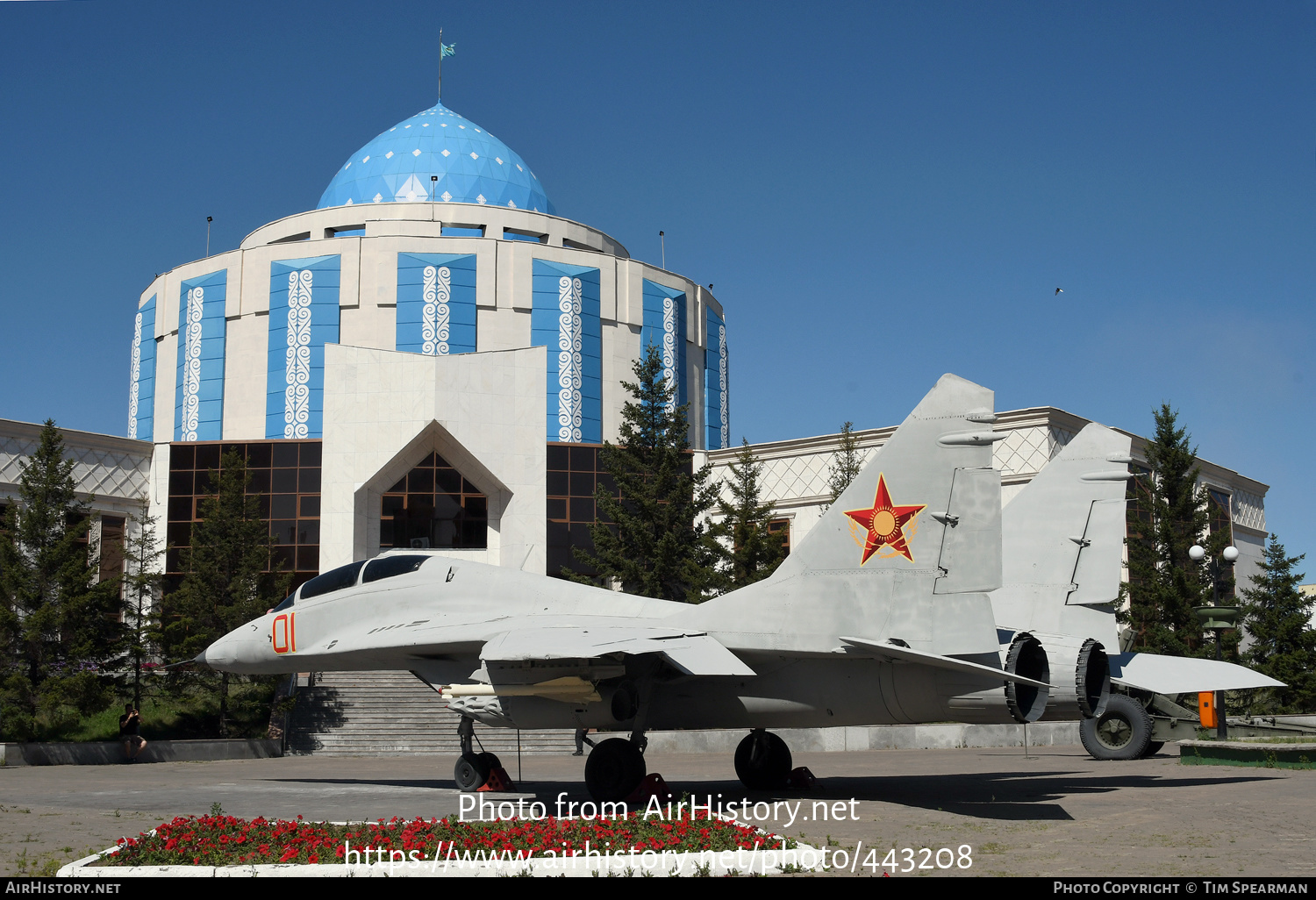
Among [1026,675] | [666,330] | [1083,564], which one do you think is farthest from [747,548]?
[666,330]

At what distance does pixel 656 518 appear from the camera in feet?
111

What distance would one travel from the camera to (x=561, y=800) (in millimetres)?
13977

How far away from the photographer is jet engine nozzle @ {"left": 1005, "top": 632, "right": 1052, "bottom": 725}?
1223 centimetres

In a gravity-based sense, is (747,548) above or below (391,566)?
above

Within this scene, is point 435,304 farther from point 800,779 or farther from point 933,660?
point 933,660

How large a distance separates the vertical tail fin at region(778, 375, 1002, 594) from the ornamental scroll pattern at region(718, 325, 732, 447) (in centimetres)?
4511

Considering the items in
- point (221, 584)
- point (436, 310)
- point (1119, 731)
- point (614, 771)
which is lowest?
point (1119, 731)

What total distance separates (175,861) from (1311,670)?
115 feet

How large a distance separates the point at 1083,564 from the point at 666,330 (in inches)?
1522

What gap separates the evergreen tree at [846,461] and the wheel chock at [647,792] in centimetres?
2664

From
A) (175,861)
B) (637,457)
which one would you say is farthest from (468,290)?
(175,861)

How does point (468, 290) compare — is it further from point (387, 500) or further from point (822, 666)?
point (822, 666)

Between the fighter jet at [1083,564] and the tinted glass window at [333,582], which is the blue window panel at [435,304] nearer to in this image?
the tinted glass window at [333,582]

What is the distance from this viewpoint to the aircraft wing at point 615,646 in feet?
38.4
